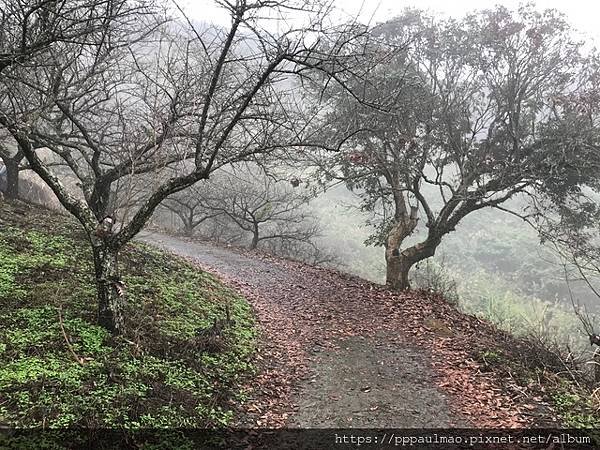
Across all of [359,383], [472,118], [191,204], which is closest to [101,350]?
[359,383]

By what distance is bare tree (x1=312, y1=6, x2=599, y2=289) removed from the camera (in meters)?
10.5

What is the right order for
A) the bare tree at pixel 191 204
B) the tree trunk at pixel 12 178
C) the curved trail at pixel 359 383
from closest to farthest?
the curved trail at pixel 359 383 → the tree trunk at pixel 12 178 → the bare tree at pixel 191 204

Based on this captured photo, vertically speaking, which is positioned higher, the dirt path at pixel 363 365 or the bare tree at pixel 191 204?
the bare tree at pixel 191 204

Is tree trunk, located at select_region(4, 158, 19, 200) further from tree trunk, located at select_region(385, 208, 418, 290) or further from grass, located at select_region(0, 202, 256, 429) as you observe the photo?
tree trunk, located at select_region(385, 208, 418, 290)

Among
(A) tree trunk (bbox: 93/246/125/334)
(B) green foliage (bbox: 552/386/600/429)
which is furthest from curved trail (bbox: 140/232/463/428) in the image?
(A) tree trunk (bbox: 93/246/125/334)

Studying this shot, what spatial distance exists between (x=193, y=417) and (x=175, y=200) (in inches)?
615

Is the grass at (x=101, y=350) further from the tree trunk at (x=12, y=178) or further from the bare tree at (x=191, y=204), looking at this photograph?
the bare tree at (x=191, y=204)

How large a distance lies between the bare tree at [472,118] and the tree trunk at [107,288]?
5.98 m

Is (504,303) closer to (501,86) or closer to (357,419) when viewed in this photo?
(501,86)

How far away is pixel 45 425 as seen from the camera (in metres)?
3.71

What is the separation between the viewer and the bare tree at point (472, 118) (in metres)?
10.5

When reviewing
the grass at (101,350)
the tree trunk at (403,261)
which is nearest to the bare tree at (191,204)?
the tree trunk at (403,261)

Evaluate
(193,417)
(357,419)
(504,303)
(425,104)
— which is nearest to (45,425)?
(193,417)

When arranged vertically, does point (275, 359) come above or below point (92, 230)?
below
